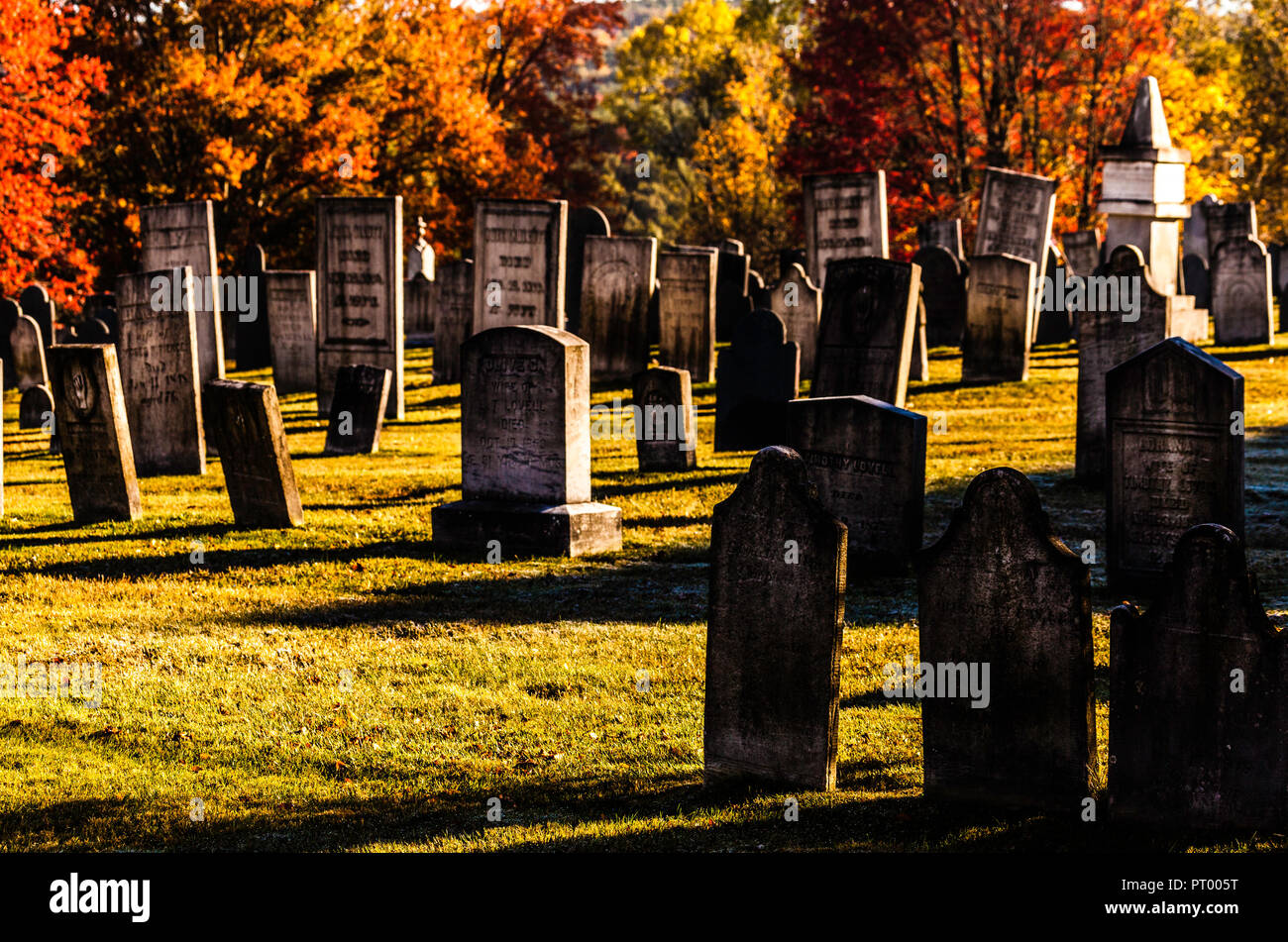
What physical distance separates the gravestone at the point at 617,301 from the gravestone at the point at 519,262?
105 inches

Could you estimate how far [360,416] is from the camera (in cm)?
1650

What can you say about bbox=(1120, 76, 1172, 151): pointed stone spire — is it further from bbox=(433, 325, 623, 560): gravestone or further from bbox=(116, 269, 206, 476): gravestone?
bbox=(116, 269, 206, 476): gravestone

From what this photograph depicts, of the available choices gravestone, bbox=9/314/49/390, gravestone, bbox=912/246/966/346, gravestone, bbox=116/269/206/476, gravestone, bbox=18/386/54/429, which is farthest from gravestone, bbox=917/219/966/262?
gravestone, bbox=116/269/206/476

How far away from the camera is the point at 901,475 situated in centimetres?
1051

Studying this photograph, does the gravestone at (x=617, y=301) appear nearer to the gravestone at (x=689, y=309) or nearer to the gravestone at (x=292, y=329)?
the gravestone at (x=689, y=309)

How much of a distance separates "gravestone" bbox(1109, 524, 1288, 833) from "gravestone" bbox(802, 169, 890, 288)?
51.9ft

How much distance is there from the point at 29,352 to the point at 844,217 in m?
12.1

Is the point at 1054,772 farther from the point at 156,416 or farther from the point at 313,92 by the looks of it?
the point at 313,92

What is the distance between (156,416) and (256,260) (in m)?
13.4

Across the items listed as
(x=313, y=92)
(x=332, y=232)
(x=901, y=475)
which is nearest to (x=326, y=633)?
(x=901, y=475)

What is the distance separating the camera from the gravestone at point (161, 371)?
14.9 metres

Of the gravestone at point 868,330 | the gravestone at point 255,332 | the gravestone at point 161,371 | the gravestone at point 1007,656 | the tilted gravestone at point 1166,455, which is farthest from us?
the gravestone at point 255,332

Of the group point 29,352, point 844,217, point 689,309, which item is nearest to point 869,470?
point 689,309

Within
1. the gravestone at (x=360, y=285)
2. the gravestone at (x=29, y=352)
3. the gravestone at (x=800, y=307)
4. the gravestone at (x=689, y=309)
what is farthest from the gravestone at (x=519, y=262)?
the gravestone at (x=29, y=352)
